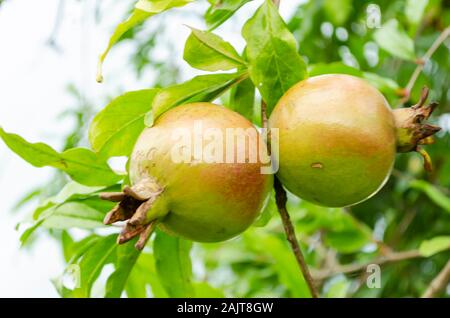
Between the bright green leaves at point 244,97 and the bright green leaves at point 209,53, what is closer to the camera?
the bright green leaves at point 209,53

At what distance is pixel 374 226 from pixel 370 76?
1.34 metres

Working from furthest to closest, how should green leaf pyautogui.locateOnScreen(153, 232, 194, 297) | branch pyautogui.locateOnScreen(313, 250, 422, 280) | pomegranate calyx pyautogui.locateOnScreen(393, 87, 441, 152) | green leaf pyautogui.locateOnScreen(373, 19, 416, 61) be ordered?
branch pyautogui.locateOnScreen(313, 250, 422, 280)
green leaf pyautogui.locateOnScreen(373, 19, 416, 61)
green leaf pyautogui.locateOnScreen(153, 232, 194, 297)
pomegranate calyx pyautogui.locateOnScreen(393, 87, 441, 152)

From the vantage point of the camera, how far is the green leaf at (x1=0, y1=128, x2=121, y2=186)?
127cm

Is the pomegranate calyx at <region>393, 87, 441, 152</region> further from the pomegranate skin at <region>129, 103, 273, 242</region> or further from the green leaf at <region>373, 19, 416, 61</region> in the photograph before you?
the green leaf at <region>373, 19, 416, 61</region>

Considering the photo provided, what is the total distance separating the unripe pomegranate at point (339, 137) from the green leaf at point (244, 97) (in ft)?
0.61

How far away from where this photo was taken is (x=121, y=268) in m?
A: 1.39

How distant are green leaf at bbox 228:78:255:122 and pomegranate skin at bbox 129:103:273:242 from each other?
0.71 feet

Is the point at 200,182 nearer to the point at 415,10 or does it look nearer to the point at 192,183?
the point at 192,183

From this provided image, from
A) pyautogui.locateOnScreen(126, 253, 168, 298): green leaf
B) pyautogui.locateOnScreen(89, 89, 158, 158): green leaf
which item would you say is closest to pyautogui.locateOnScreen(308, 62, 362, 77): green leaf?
pyautogui.locateOnScreen(89, 89, 158, 158): green leaf

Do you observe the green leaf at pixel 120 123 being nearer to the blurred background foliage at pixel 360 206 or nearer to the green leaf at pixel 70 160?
the green leaf at pixel 70 160

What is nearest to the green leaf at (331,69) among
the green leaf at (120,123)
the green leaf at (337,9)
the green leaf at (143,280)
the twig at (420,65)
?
the twig at (420,65)

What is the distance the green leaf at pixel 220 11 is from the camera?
126cm

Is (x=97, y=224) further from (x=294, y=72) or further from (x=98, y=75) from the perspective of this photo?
(x=294, y=72)
